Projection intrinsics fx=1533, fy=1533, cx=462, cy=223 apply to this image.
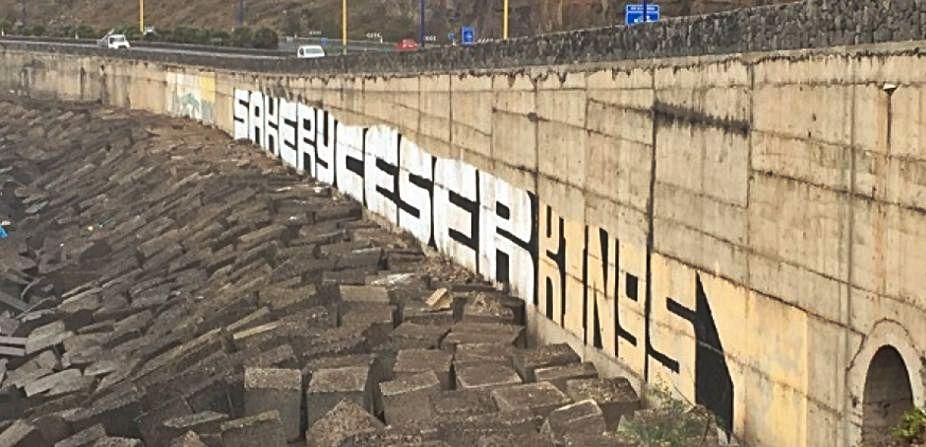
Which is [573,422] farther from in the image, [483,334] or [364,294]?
[364,294]

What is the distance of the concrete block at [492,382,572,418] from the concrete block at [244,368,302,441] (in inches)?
75.8

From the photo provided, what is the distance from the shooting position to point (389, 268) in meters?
21.9

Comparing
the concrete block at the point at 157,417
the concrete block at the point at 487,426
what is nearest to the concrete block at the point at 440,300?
the concrete block at the point at 157,417

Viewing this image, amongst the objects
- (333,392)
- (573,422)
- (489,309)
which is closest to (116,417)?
(333,392)

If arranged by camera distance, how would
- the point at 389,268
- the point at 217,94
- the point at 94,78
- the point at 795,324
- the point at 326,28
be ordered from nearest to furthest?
the point at 795,324 → the point at 389,268 → the point at 217,94 → the point at 94,78 → the point at 326,28

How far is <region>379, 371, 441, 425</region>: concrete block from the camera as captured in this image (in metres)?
13.9

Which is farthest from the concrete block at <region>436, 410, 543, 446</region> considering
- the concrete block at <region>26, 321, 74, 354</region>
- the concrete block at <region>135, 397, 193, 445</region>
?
the concrete block at <region>26, 321, 74, 354</region>

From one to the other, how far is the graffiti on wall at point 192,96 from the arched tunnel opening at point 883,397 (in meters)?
38.4

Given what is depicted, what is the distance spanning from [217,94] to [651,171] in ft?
110

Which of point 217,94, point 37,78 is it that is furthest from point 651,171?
point 37,78

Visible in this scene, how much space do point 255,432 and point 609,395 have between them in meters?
3.21

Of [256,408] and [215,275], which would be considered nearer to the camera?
[256,408]

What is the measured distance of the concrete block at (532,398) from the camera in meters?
13.3

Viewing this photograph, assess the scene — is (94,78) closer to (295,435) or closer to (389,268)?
(389,268)
